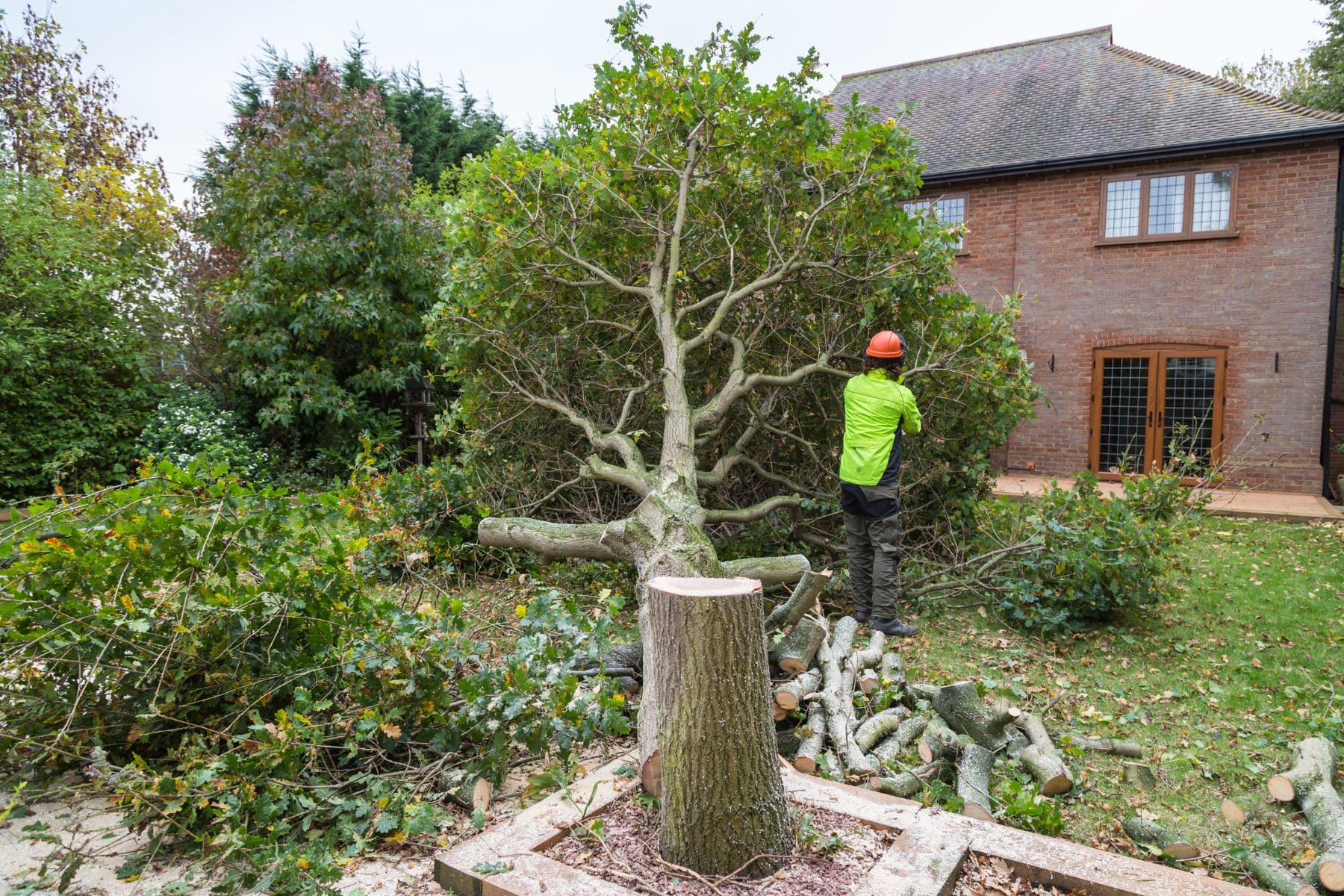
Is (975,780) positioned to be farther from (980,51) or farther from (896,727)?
(980,51)

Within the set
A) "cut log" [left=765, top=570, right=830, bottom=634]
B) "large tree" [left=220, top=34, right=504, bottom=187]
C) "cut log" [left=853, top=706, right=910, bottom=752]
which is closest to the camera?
"cut log" [left=853, top=706, right=910, bottom=752]

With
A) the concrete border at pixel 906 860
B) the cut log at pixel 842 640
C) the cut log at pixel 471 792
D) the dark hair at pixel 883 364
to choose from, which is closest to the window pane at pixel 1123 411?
the dark hair at pixel 883 364

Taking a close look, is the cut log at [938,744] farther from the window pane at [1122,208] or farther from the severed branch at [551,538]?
the window pane at [1122,208]

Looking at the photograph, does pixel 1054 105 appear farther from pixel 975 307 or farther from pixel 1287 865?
pixel 1287 865

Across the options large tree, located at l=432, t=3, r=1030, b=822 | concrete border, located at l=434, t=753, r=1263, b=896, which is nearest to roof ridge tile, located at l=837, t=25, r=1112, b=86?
large tree, located at l=432, t=3, r=1030, b=822

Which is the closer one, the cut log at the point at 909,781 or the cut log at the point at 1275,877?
the cut log at the point at 1275,877

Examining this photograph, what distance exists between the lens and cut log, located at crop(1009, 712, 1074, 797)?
138 inches

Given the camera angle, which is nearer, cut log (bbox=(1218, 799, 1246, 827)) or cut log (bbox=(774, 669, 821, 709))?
cut log (bbox=(1218, 799, 1246, 827))

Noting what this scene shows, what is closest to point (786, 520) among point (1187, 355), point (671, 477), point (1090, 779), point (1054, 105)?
point (671, 477)

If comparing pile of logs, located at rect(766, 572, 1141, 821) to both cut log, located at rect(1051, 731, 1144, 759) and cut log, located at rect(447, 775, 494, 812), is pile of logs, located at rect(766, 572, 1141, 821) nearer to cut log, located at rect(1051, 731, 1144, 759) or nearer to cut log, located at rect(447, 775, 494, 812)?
cut log, located at rect(1051, 731, 1144, 759)

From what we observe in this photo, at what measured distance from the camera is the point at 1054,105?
15.6 m

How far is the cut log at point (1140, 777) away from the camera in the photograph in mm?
3684

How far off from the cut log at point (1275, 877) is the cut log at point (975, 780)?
86 centimetres

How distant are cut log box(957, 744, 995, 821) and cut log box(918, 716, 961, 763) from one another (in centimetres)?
5
